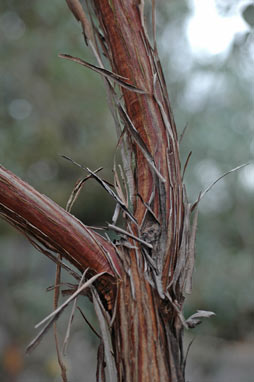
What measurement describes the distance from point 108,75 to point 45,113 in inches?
110

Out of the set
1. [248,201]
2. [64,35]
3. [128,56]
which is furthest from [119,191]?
[248,201]

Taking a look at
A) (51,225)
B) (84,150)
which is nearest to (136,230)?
(51,225)

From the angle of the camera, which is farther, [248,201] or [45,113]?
[248,201]

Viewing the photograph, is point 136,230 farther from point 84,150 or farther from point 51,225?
point 84,150

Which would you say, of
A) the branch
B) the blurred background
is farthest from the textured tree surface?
the blurred background

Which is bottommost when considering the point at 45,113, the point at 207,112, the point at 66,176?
the point at 66,176

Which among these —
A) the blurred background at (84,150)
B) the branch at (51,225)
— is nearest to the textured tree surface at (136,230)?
the branch at (51,225)

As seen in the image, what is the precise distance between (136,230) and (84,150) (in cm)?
265

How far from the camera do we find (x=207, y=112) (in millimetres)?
3752

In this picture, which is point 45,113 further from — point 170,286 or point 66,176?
point 170,286

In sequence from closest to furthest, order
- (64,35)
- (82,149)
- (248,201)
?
(64,35) < (82,149) < (248,201)

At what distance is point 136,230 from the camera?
1.58 feet

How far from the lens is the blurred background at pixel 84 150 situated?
9.04ft

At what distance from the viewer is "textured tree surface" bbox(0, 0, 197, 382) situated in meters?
0.44
